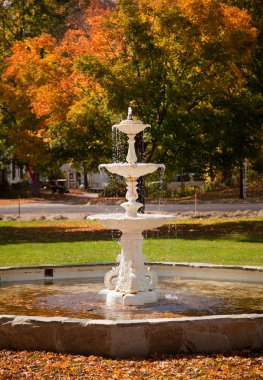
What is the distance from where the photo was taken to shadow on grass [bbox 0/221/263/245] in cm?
2559

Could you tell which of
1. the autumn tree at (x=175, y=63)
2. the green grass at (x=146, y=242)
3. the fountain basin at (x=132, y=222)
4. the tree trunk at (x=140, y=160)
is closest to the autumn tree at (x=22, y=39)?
the green grass at (x=146, y=242)

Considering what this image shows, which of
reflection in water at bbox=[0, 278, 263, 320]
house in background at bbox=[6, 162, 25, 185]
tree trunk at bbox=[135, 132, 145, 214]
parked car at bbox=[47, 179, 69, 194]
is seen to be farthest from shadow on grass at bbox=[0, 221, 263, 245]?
house in background at bbox=[6, 162, 25, 185]

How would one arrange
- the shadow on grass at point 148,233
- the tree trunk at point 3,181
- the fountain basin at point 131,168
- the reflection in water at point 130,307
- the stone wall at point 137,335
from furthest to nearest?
the tree trunk at point 3,181
the shadow on grass at point 148,233
the fountain basin at point 131,168
the reflection in water at point 130,307
the stone wall at point 137,335

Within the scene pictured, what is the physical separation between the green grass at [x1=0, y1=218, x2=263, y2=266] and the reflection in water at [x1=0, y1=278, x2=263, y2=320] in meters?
4.38

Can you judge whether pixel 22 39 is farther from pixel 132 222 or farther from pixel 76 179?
pixel 132 222

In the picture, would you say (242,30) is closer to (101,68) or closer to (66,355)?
(101,68)

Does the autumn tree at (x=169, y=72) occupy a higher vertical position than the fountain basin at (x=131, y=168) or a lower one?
higher

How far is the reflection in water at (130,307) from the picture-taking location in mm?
11438

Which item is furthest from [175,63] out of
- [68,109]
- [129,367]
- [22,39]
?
[22,39]

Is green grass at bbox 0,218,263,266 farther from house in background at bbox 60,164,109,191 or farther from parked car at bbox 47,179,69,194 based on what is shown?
house in background at bbox 60,164,109,191

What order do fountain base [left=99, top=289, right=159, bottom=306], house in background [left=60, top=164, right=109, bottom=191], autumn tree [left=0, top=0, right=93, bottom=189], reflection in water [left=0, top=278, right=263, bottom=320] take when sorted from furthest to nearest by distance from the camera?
house in background [left=60, top=164, right=109, bottom=191] → autumn tree [left=0, top=0, right=93, bottom=189] → fountain base [left=99, top=289, right=159, bottom=306] → reflection in water [left=0, top=278, right=263, bottom=320]

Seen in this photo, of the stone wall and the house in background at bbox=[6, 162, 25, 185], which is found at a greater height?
the house in background at bbox=[6, 162, 25, 185]

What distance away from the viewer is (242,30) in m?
26.9

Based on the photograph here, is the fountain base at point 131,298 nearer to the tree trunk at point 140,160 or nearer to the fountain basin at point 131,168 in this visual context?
the fountain basin at point 131,168
